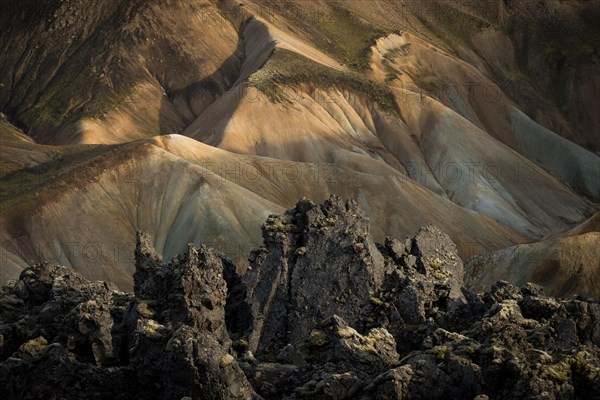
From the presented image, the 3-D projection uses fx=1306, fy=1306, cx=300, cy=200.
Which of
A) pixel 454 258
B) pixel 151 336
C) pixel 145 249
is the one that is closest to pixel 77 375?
pixel 151 336

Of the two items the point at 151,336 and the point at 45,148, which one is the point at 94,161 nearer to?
the point at 45,148

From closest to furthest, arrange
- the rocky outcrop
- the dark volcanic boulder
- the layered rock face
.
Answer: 1. the rocky outcrop
2. the layered rock face
3. the dark volcanic boulder

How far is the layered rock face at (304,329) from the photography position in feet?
106

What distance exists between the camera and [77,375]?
114 ft

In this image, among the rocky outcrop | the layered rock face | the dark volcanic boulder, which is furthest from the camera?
the dark volcanic boulder

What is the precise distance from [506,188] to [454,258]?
457 ft

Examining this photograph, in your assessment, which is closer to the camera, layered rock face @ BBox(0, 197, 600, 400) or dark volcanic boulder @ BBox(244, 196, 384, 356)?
layered rock face @ BBox(0, 197, 600, 400)

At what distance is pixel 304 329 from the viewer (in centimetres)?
4434

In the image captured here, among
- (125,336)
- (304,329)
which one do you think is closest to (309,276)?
Result: (304,329)

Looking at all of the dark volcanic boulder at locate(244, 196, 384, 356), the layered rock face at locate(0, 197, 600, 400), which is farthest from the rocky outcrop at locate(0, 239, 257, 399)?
the dark volcanic boulder at locate(244, 196, 384, 356)

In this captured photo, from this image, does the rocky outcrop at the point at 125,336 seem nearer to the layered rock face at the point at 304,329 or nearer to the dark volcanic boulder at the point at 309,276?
the layered rock face at the point at 304,329

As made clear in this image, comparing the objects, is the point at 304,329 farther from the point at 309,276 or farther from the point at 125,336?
the point at 125,336

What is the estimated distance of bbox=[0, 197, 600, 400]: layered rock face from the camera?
32.3 meters

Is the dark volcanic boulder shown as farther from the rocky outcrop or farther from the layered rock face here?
the rocky outcrop
